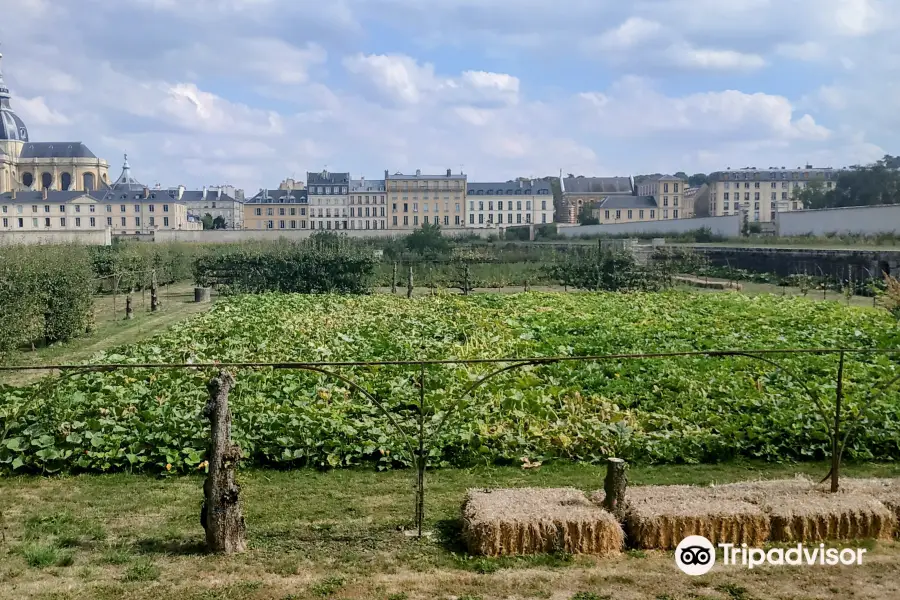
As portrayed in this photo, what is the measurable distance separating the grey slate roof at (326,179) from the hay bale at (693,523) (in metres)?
110

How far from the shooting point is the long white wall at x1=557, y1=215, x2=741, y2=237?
58688 millimetres

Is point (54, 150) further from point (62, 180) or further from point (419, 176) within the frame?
point (419, 176)

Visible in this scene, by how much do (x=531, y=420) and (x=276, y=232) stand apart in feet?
212

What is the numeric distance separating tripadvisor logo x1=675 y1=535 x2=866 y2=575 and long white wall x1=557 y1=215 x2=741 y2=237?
53.9 metres

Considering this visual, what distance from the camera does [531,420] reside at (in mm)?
9156

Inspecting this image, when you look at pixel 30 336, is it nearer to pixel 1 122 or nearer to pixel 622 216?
pixel 622 216

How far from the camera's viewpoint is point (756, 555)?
231 inches

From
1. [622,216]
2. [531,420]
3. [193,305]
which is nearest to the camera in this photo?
[531,420]

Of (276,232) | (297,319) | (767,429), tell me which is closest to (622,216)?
(276,232)

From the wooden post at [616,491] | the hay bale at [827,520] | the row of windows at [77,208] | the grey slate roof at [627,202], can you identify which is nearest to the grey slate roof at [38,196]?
the row of windows at [77,208]

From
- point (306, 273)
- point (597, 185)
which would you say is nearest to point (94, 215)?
point (597, 185)

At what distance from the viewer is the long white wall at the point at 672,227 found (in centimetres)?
5869

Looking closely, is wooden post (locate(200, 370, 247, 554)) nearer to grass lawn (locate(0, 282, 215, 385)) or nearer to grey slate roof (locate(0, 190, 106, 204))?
grass lawn (locate(0, 282, 215, 385))

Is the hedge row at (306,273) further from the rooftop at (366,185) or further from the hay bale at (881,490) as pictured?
the rooftop at (366,185)
